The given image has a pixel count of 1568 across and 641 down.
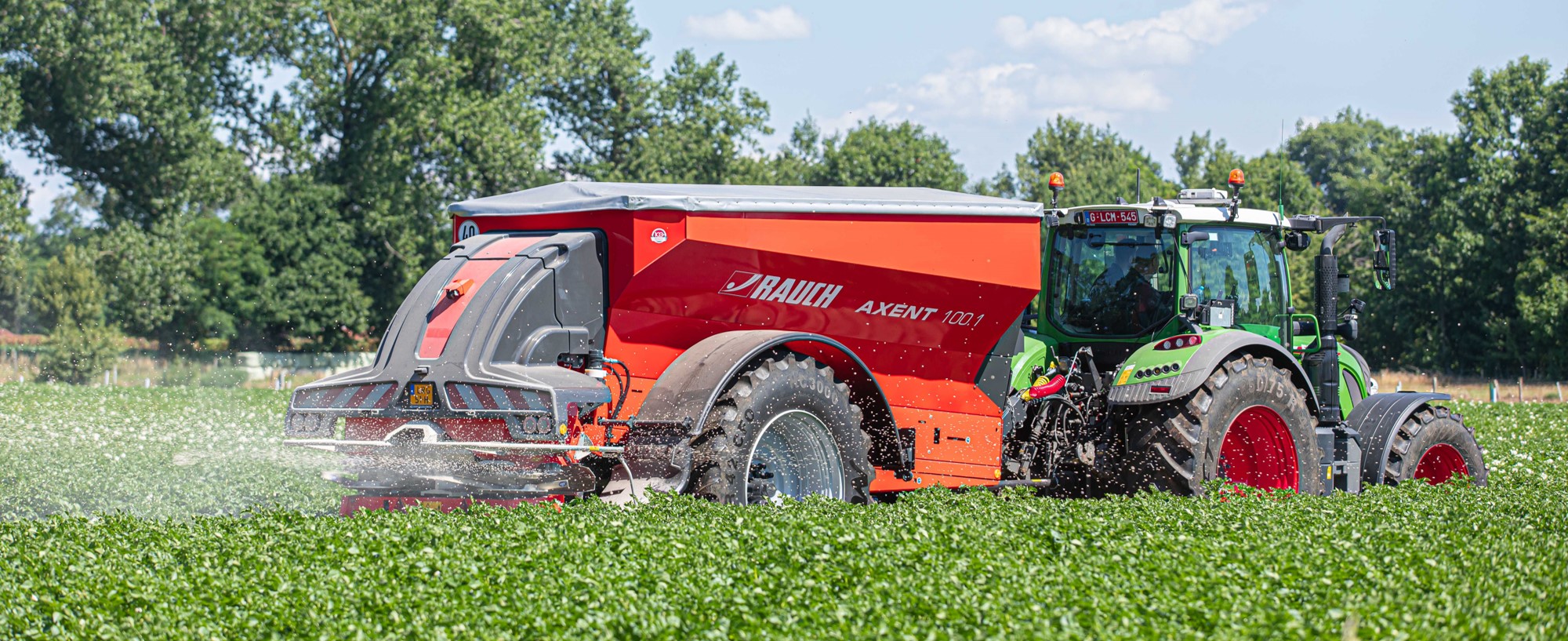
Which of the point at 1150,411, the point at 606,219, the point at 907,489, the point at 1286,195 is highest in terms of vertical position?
the point at 1286,195

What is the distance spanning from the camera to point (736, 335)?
8.77 metres

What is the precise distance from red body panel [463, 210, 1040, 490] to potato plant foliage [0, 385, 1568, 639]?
4.06 ft

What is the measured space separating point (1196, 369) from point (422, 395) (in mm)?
5462

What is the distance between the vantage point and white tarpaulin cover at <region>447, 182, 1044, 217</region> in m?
8.62

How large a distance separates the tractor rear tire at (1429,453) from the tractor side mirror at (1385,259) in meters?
1.41

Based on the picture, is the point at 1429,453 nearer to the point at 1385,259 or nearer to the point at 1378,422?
the point at 1378,422

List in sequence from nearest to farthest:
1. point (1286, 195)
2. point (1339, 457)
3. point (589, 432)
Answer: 1. point (589, 432)
2. point (1339, 457)
3. point (1286, 195)

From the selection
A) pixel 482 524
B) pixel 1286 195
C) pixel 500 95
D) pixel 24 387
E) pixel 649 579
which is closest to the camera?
pixel 649 579

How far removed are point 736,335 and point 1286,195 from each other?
62.8 meters

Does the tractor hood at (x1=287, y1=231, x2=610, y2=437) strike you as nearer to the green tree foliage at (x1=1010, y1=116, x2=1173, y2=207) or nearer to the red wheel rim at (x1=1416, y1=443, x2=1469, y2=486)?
the red wheel rim at (x1=1416, y1=443, x2=1469, y2=486)

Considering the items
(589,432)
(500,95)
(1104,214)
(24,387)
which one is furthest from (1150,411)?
(500,95)

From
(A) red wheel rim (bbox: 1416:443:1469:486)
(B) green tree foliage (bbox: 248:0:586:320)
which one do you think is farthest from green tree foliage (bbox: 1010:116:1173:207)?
(A) red wheel rim (bbox: 1416:443:1469:486)

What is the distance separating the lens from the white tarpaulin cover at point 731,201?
340 inches

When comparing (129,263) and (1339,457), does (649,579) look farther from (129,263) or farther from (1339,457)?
(129,263)
